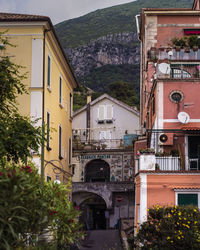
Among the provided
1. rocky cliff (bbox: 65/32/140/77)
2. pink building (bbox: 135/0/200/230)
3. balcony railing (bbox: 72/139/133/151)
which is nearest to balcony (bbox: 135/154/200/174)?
pink building (bbox: 135/0/200/230)

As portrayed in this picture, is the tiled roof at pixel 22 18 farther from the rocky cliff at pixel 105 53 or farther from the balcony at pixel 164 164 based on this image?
the rocky cliff at pixel 105 53

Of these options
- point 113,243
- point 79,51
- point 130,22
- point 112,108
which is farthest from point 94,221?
point 130,22

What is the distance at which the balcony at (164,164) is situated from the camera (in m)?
23.6

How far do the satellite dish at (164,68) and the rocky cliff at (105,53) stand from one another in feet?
322

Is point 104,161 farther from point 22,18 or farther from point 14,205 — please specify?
point 14,205

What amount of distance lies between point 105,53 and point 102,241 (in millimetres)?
100416

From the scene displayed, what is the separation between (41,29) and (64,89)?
8508mm

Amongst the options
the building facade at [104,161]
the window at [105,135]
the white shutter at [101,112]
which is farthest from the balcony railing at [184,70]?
the white shutter at [101,112]

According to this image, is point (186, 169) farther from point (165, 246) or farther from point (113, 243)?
point (113, 243)

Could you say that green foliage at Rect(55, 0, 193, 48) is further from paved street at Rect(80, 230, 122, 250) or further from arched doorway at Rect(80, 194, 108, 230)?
paved street at Rect(80, 230, 122, 250)

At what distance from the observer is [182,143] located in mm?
25469

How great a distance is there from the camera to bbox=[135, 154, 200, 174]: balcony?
77.6 feet

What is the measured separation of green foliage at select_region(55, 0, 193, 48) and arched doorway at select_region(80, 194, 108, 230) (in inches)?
3554

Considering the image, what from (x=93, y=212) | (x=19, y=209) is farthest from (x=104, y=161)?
(x=19, y=209)
